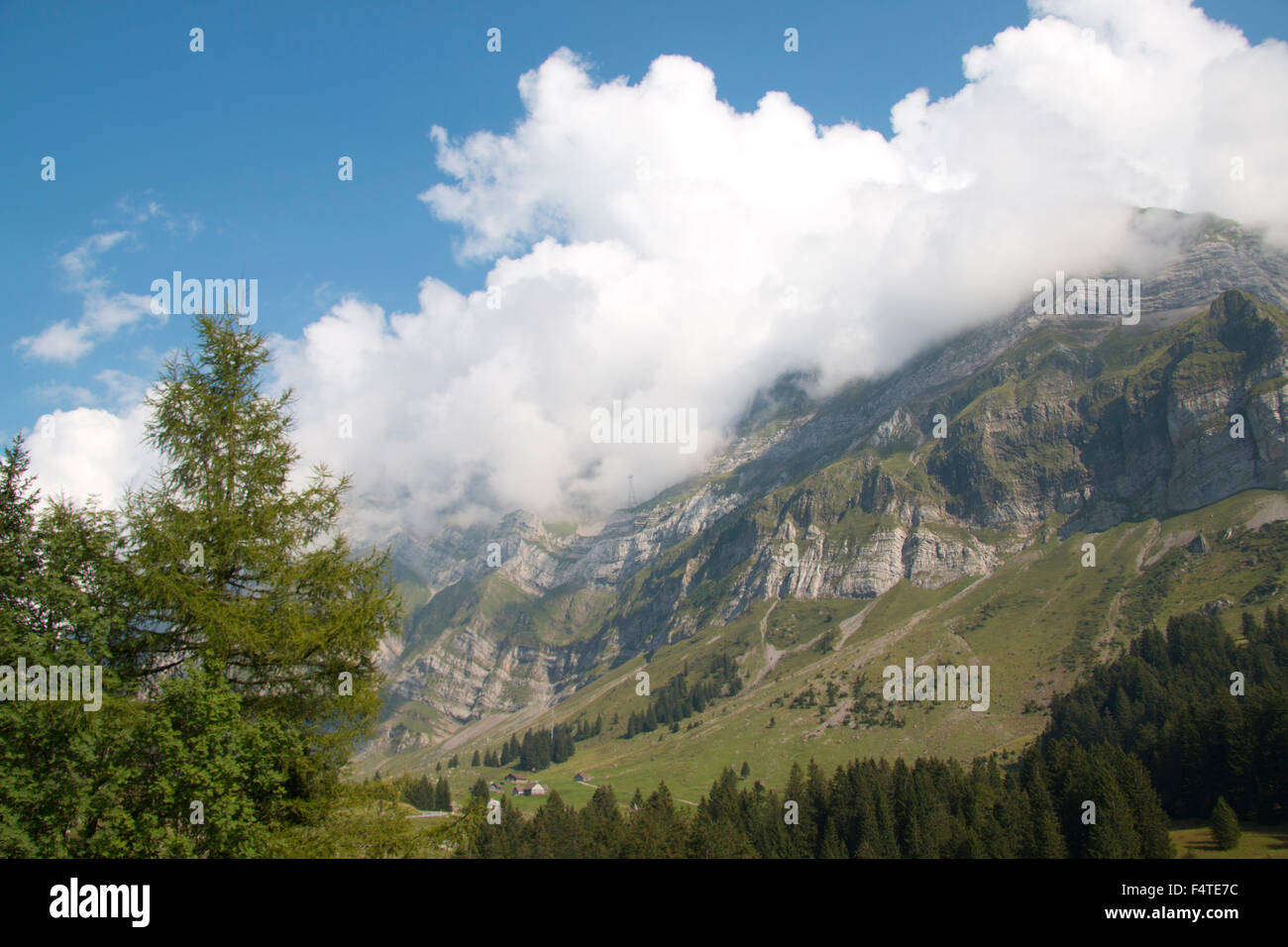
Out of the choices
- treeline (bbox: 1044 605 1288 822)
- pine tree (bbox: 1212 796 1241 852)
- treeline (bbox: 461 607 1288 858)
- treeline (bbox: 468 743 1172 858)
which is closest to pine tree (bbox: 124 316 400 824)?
treeline (bbox: 468 743 1172 858)

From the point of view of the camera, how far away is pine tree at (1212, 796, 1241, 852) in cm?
8981

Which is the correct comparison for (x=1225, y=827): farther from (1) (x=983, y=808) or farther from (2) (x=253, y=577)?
(2) (x=253, y=577)

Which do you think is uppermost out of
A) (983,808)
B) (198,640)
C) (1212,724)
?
(198,640)

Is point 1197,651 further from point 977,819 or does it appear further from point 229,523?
point 229,523

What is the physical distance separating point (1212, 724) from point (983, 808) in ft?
155

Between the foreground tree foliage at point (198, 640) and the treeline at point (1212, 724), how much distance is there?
13245cm

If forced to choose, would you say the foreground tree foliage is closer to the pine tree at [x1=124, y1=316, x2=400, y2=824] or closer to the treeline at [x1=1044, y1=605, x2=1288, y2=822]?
the pine tree at [x1=124, y1=316, x2=400, y2=824]

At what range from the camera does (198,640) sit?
15.7 m

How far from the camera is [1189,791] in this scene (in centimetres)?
11856

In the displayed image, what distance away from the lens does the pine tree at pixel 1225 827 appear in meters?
89.8

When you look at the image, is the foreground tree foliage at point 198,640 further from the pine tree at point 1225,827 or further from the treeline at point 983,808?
the pine tree at point 1225,827

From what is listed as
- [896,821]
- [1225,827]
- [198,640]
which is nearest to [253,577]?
[198,640]

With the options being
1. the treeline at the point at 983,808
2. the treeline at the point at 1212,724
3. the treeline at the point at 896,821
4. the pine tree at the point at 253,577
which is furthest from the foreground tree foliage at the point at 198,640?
the treeline at the point at 1212,724
